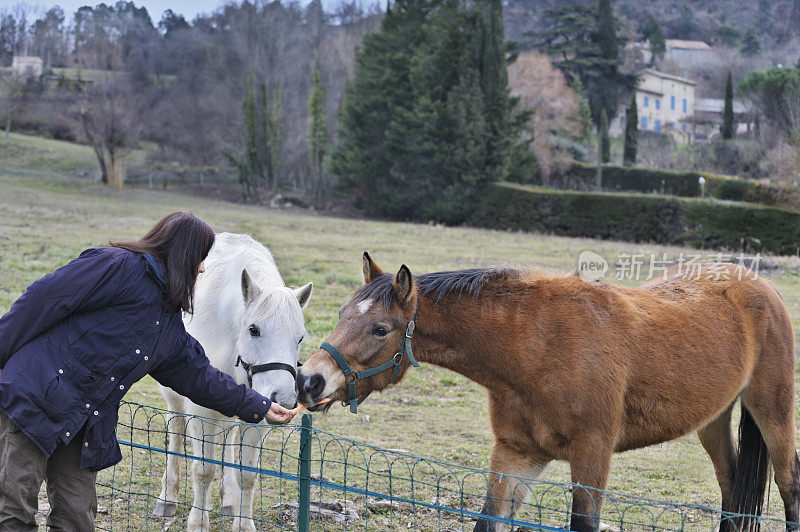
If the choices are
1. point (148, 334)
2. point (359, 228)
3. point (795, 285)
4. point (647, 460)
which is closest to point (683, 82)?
point (359, 228)

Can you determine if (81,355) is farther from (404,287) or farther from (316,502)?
(316,502)

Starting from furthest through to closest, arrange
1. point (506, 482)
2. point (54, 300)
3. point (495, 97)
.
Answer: point (495, 97), point (506, 482), point (54, 300)

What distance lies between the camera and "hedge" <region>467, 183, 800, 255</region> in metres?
24.9

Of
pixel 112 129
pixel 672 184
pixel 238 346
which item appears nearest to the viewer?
pixel 238 346

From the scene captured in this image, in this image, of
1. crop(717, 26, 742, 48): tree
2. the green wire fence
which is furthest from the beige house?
the green wire fence

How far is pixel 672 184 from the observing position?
38188 mm

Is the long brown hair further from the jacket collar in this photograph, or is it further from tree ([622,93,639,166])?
tree ([622,93,639,166])

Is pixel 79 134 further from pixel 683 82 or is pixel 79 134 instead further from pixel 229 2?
pixel 683 82

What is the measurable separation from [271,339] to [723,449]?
3307mm

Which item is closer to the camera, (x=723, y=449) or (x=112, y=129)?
(x=723, y=449)

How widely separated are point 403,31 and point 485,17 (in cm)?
432

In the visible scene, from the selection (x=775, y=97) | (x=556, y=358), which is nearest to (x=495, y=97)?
(x=775, y=97)

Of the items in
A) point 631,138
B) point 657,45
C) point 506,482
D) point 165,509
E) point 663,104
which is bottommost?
point 165,509

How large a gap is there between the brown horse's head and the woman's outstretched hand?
201mm
